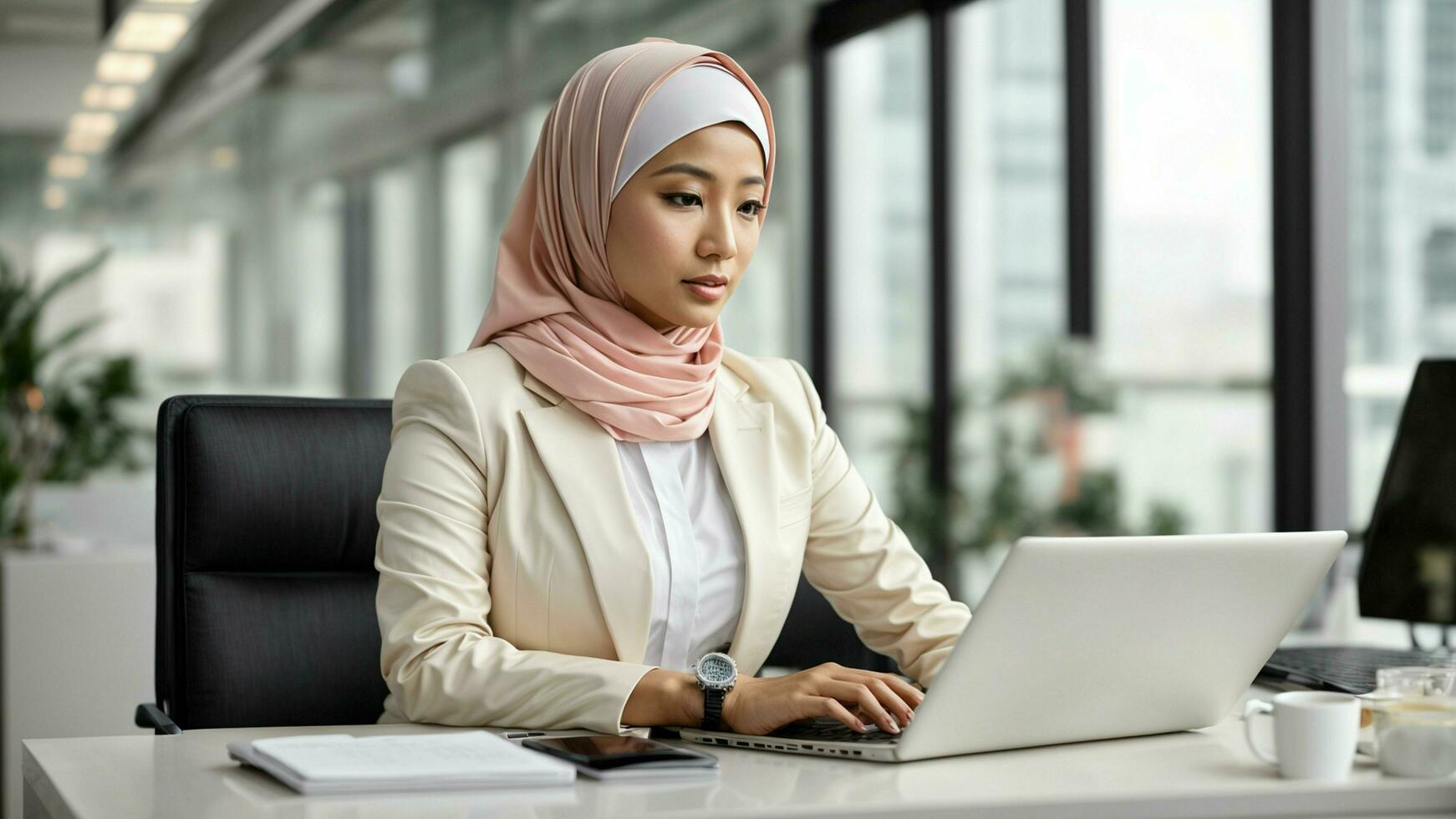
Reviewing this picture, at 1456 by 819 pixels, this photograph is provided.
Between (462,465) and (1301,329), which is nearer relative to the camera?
(462,465)

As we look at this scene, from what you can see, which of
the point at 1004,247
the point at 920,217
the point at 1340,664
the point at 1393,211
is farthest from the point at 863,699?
the point at 920,217

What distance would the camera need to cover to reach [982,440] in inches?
173

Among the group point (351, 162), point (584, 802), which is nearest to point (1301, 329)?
point (584, 802)

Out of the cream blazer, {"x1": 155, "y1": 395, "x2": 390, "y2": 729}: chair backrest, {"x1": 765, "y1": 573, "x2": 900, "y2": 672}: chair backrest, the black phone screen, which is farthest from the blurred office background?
the black phone screen

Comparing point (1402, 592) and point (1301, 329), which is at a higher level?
point (1301, 329)

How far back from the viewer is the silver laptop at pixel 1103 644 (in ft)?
3.45

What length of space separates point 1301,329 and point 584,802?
2725mm

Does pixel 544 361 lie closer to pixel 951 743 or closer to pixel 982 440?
pixel 951 743

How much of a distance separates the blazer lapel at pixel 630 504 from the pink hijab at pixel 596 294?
28 millimetres

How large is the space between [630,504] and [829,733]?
33 cm

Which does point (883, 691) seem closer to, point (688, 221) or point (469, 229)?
point (688, 221)

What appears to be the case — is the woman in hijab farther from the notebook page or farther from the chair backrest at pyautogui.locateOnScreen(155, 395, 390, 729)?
the chair backrest at pyautogui.locateOnScreen(155, 395, 390, 729)

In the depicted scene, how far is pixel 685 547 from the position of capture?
1.47 m

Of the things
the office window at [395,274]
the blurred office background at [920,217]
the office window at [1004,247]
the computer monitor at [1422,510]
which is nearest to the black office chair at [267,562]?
the computer monitor at [1422,510]
